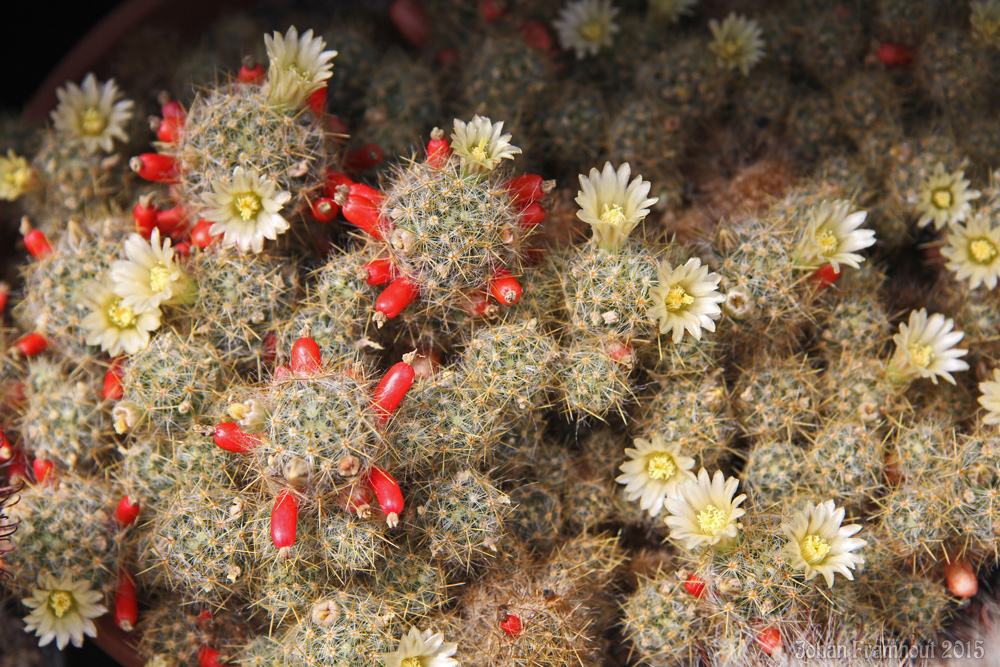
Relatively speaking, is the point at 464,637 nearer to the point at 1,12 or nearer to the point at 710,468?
the point at 710,468

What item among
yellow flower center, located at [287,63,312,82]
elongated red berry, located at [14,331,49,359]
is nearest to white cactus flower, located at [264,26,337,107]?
yellow flower center, located at [287,63,312,82]

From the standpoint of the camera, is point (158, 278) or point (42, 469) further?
point (42, 469)

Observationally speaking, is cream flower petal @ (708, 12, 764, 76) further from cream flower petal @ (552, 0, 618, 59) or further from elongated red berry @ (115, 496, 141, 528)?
elongated red berry @ (115, 496, 141, 528)

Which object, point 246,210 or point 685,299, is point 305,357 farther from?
point 685,299

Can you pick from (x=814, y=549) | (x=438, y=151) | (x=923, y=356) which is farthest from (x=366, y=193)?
(x=923, y=356)

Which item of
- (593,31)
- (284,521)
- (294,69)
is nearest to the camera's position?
(284,521)

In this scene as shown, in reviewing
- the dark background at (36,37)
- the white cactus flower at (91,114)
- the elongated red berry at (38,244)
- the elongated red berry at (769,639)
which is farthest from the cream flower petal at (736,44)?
the dark background at (36,37)

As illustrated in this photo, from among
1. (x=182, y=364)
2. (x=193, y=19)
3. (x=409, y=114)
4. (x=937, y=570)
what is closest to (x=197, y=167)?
(x=182, y=364)

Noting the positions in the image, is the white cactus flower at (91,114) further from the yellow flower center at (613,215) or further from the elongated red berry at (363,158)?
the yellow flower center at (613,215)
